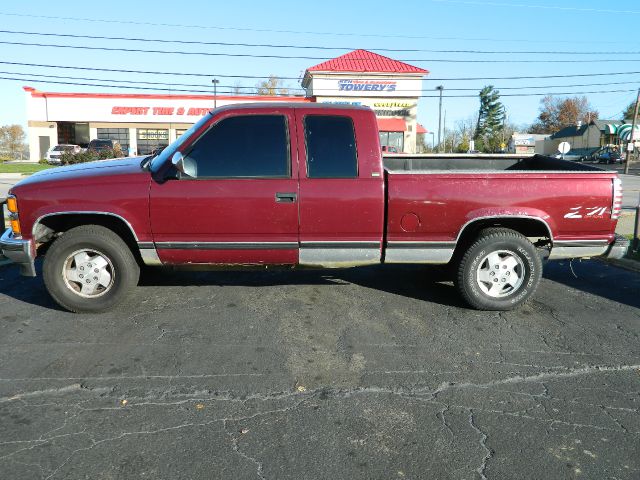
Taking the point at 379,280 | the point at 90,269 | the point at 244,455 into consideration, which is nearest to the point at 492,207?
the point at 379,280

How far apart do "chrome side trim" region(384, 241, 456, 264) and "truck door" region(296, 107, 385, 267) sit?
138 mm

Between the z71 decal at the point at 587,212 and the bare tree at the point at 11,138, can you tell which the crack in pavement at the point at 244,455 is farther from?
the bare tree at the point at 11,138

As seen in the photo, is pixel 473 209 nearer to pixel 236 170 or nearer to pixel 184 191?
pixel 236 170

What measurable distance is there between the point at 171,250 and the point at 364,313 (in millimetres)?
1953

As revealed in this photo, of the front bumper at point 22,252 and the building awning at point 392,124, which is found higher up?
the building awning at point 392,124

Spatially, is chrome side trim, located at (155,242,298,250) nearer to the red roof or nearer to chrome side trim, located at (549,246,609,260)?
chrome side trim, located at (549,246,609,260)

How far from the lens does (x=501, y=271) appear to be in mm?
4965

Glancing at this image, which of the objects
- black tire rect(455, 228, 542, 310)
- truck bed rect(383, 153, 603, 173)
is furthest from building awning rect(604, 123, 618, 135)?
black tire rect(455, 228, 542, 310)

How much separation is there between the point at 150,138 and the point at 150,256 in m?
40.2

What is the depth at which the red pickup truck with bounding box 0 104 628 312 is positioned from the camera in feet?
15.1

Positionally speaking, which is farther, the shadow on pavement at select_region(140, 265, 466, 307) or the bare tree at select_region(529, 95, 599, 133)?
the bare tree at select_region(529, 95, 599, 133)

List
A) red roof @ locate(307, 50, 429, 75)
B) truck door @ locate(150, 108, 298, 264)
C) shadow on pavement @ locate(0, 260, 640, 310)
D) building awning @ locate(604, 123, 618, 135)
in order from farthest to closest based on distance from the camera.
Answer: building awning @ locate(604, 123, 618, 135), red roof @ locate(307, 50, 429, 75), shadow on pavement @ locate(0, 260, 640, 310), truck door @ locate(150, 108, 298, 264)

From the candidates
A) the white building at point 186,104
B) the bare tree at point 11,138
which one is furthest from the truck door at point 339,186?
the bare tree at point 11,138

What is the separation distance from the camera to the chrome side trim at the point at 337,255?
15.8ft
